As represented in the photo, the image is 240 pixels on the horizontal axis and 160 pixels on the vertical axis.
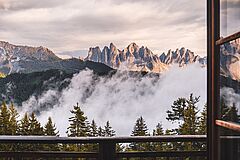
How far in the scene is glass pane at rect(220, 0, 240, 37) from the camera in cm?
144

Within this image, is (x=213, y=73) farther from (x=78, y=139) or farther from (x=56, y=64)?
(x=56, y=64)

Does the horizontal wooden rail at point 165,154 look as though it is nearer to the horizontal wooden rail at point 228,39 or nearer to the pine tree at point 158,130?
the pine tree at point 158,130

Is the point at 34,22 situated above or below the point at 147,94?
above

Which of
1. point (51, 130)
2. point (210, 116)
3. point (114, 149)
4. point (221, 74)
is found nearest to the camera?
point (221, 74)

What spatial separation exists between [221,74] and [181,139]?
43.8 inches

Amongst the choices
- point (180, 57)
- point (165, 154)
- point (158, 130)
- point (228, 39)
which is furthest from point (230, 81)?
point (180, 57)

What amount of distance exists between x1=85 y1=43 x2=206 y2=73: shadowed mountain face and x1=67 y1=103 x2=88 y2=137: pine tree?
2.04 feet

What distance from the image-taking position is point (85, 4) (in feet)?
12.2

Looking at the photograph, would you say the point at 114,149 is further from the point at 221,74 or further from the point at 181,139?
the point at 221,74

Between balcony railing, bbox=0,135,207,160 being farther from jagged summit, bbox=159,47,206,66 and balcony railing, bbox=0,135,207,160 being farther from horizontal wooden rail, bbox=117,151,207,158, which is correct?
jagged summit, bbox=159,47,206,66

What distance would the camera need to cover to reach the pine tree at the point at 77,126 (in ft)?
11.8

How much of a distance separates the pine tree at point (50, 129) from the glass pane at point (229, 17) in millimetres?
2332

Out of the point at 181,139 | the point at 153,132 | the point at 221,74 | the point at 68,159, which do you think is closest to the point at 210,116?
the point at 221,74

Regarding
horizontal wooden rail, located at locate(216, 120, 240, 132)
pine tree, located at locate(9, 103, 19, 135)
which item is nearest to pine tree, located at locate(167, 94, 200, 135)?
pine tree, located at locate(9, 103, 19, 135)
